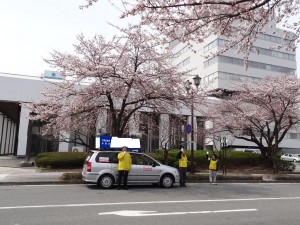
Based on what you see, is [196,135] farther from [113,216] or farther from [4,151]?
[4,151]

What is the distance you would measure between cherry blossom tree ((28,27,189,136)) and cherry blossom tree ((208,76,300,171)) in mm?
9803

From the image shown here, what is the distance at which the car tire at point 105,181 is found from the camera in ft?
42.8

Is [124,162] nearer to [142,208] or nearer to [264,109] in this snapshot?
[142,208]

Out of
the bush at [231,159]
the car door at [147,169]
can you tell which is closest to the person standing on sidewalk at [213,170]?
the car door at [147,169]

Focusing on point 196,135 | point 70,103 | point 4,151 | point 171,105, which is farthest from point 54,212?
point 4,151

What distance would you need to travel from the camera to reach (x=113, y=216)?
25.3 ft

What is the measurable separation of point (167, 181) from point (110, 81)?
222 inches

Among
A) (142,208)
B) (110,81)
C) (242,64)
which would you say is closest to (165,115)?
(110,81)

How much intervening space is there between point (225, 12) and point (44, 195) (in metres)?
7.94

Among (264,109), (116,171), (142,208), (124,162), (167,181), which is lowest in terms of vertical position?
(142,208)

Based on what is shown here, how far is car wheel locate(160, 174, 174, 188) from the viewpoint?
14.0m

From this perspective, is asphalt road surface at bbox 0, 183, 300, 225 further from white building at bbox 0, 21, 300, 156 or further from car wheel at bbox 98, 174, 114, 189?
white building at bbox 0, 21, 300, 156

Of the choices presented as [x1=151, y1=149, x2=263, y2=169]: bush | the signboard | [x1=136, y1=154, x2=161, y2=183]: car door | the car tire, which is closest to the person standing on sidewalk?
[x1=136, y1=154, x2=161, y2=183]: car door

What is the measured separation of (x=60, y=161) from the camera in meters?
21.2
